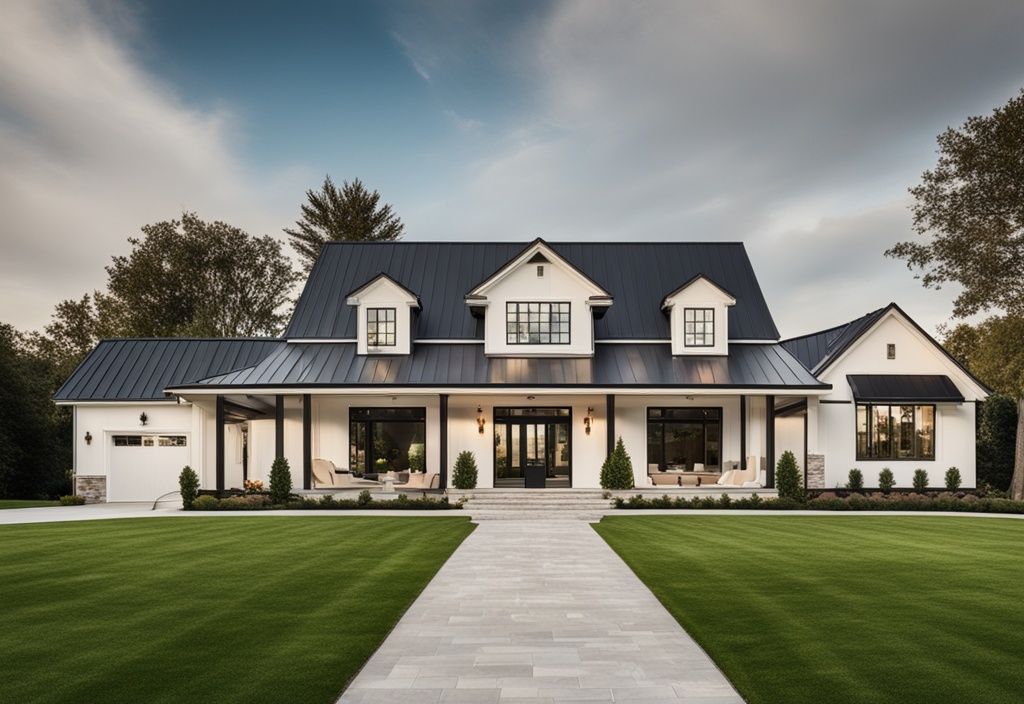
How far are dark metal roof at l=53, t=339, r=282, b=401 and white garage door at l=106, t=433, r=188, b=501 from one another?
1.58 m

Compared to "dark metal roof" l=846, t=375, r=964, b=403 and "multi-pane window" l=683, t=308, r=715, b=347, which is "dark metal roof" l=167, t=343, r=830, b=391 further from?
"dark metal roof" l=846, t=375, r=964, b=403

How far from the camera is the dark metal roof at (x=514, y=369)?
73.3ft

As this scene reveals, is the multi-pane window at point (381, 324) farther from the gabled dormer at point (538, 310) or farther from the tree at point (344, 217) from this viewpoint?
the tree at point (344, 217)

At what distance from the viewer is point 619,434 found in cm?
2441

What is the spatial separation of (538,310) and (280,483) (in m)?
10.2

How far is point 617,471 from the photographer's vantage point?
21922 mm

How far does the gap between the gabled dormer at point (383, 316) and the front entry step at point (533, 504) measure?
573 cm

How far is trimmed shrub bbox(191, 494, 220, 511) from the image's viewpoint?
2080 centimetres

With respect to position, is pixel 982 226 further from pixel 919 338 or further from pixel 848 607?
pixel 848 607

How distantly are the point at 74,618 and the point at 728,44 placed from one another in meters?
21.3

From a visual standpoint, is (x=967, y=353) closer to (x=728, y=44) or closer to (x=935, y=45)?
(x=935, y=45)

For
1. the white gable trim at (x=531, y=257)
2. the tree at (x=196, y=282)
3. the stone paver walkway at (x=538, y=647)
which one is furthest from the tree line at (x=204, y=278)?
the stone paver walkway at (x=538, y=647)

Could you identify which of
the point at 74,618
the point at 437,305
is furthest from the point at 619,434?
the point at 74,618

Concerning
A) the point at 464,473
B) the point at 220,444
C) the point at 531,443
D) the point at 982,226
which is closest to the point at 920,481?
the point at 982,226
